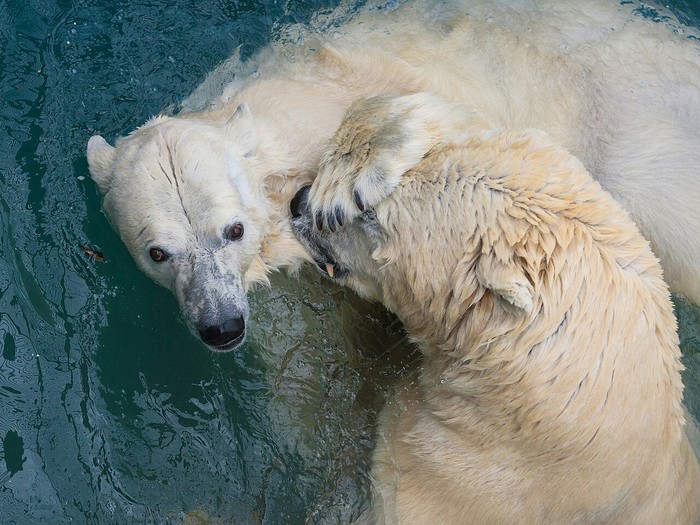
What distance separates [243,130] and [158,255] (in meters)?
0.69

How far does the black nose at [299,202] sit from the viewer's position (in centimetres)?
319

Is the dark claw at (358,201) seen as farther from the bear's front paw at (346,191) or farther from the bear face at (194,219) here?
the bear face at (194,219)

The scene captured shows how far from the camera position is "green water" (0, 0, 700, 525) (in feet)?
11.4

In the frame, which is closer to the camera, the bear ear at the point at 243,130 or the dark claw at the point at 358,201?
the dark claw at the point at 358,201

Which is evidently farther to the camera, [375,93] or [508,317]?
[375,93]

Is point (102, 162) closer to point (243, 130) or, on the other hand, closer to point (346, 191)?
point (243, 130)

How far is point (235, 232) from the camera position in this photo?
3.14m

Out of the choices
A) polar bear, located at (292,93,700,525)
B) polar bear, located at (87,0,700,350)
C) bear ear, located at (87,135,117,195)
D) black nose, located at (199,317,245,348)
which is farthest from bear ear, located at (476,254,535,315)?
bear ear, located at (87,135,117,195)

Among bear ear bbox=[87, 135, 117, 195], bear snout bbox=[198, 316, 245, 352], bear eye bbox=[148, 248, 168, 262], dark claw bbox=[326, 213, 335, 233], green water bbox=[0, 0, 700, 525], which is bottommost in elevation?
green water bbox=[0, 0, 700, 525]

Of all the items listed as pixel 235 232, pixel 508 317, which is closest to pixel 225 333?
pixel 235 232

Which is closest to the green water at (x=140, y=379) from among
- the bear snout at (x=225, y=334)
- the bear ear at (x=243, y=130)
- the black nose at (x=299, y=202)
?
the black nose at (x=299, y=202)

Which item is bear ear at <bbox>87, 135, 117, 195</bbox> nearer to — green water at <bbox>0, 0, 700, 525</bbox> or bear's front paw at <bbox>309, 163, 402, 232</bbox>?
green water at <bbox>0, 0, 700, 525</bbox>

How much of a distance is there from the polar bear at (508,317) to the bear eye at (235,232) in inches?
16.9

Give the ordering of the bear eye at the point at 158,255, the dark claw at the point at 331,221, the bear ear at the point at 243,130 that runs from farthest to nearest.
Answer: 1. the bear ear at the point at 243,130
2. the bear eye at the point at 158,255
3. the dark claw at the point at 331,221
